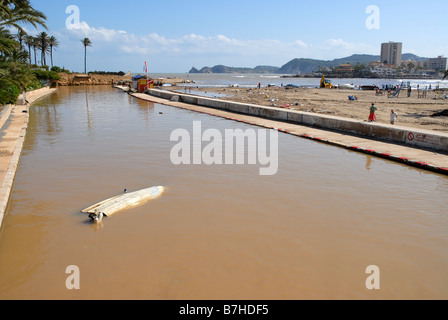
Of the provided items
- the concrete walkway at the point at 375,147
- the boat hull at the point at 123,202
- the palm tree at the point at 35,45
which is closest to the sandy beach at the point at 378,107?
the concrete walkway at the point at 375,147

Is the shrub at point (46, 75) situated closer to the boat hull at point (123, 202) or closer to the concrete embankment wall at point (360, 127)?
the concrete embankment wall at point (360, 127)

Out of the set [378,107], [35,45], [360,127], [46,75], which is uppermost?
[35,45]

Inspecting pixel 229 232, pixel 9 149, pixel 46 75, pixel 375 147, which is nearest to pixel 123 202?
pixel 229 232

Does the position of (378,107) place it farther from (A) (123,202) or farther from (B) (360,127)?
(A) (123,202)

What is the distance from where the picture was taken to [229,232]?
275 inches

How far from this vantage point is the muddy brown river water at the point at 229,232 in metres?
5.29

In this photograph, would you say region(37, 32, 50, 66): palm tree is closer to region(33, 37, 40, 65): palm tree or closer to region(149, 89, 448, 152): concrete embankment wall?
region(33, 37, 40, 65): palm tree

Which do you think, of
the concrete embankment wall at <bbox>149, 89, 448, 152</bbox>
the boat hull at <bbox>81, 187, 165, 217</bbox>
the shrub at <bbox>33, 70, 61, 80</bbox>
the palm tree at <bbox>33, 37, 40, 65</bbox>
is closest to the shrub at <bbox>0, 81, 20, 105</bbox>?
→ the concrete embankment wall at <bbox>149, 89, 448, 152</bbox>

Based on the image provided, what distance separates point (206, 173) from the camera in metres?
10.8

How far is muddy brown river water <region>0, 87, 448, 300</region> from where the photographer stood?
17.4ft

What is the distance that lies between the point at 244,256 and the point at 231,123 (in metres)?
15.4
